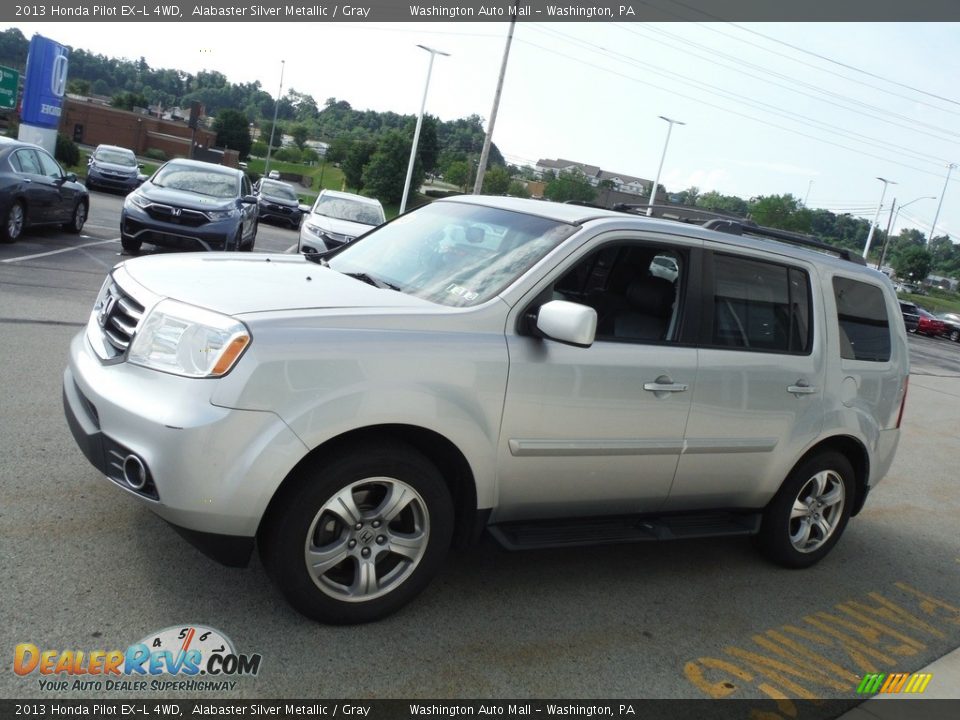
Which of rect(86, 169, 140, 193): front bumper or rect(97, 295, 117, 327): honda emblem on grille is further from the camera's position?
rect(86, 169, 140, 193): front bumper

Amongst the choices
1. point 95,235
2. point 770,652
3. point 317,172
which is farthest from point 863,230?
point 770,652

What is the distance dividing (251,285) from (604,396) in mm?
1698

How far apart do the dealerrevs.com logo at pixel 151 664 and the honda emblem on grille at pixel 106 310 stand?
1418 mm

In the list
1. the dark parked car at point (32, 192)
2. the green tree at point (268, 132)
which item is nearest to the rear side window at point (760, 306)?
the dark parked car at point (32, 192)

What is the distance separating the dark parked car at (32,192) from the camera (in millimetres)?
12266

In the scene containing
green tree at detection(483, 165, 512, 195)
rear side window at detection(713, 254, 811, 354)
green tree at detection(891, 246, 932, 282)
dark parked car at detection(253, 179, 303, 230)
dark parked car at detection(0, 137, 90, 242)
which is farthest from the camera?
green tree at detection(891, 246, 932, 282)

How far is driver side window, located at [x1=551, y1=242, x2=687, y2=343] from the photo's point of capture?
14.3 feet

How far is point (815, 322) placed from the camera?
5.16 metres

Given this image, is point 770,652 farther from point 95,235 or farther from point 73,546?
point 95,235

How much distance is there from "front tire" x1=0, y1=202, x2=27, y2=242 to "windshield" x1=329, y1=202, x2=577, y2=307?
30.9 ft

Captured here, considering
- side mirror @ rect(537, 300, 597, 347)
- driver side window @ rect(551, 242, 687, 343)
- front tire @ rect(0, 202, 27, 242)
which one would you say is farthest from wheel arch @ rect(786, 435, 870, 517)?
front tire @ rect(0, 202, 27, 242)

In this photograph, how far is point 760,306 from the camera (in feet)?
16.1

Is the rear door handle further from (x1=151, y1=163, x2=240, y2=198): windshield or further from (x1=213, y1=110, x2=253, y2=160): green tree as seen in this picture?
(x1=213, y1=110, x2=253, y2=160): green tree

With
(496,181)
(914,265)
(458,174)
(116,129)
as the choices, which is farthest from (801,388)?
(914,265)
